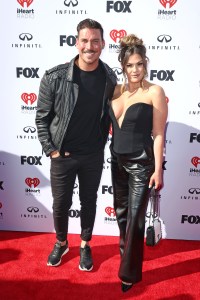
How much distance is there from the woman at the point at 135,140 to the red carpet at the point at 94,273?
257 mm

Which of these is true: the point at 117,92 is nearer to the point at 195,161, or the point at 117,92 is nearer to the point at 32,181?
the point at 195,161

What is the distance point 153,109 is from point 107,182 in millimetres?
1588

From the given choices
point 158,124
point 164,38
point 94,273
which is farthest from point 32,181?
point 164,38

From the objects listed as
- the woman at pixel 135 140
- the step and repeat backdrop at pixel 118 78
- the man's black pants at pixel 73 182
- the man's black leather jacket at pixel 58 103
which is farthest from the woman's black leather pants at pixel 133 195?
the step and repeat backdrop at pixel 118 78

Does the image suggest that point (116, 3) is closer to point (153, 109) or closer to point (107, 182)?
point (153, 109)

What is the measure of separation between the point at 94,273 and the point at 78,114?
5.45ft

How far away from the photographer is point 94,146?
2.92 m

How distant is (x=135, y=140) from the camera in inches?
101

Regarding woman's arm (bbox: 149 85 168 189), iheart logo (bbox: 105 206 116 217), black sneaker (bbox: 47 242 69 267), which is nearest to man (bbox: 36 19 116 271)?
woman's arm (bbox: 149 85 168 189)

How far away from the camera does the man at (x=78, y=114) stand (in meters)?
2.69

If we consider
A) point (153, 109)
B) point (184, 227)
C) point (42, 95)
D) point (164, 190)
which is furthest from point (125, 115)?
point (184, 227)

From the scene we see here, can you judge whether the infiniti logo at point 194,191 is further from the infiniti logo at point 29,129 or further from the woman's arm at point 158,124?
the infiniti logo at point 29,129

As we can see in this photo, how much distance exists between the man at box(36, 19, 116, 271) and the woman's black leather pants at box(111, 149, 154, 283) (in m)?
0.30

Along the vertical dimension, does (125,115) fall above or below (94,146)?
above
